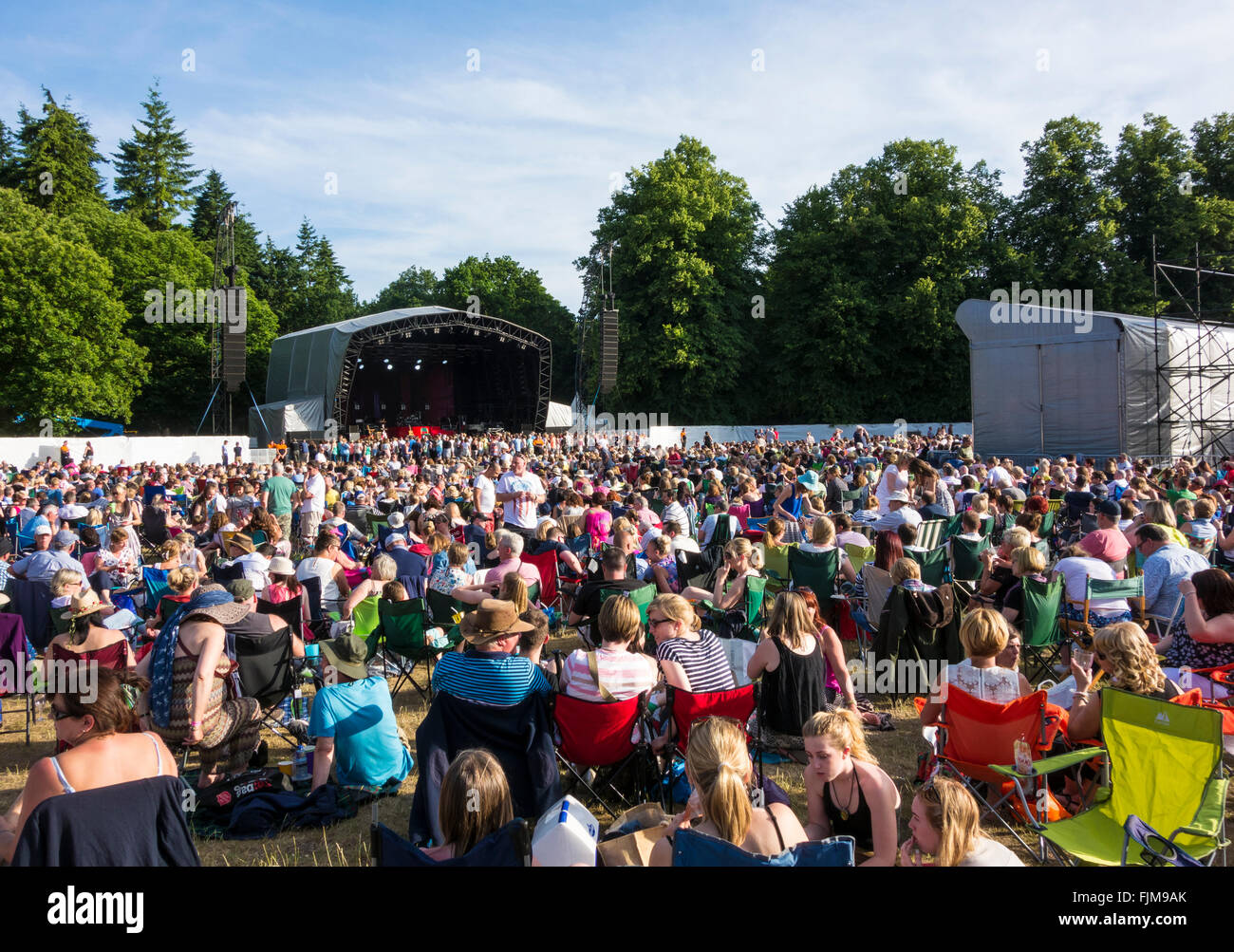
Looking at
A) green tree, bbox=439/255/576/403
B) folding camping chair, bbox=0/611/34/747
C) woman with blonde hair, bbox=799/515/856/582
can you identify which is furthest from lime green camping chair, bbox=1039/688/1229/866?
green tree, bbox=439/255/576/403

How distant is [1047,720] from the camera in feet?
12.1

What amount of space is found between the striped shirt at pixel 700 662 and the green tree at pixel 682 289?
2858 cm

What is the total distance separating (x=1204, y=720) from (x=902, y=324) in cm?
3258

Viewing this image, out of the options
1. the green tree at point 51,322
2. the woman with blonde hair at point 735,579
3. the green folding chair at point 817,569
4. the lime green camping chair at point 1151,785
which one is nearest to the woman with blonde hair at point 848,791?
the lime green camping chair at point 1151,785

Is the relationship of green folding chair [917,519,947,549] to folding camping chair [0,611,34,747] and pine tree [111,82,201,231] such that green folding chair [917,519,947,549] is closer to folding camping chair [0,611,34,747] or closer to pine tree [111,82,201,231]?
folding camping chair [0,611,34,747]

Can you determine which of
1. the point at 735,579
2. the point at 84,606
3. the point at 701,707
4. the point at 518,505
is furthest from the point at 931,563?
the point at 84,606

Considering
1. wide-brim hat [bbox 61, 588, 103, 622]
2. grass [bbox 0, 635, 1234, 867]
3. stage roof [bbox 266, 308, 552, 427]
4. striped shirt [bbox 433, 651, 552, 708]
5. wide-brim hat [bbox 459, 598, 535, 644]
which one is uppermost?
stage roof [bbox 266, 308, 552, 427]

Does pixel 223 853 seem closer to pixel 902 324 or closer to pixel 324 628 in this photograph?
pixel 324 628

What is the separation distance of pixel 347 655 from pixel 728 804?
109 inches

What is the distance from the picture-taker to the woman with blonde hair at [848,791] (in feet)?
9.23

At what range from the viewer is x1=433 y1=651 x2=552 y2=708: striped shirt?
352cm

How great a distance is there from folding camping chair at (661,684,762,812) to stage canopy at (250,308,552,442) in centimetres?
2405

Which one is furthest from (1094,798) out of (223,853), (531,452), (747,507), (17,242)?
(17,242)

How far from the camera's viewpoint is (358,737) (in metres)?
4.24
